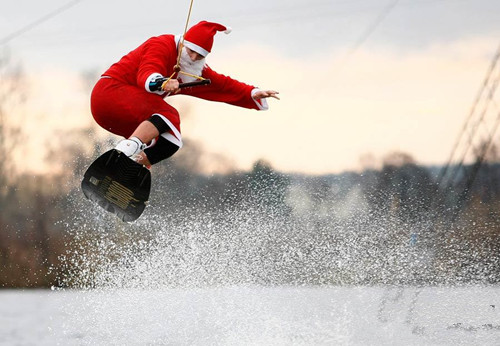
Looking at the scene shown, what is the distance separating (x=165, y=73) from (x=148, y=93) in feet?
0.81

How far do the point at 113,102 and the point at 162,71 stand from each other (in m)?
0.48

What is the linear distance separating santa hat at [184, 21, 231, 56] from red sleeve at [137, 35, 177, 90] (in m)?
0.15

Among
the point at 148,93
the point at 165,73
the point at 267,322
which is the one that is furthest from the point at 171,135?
the point at 267,322

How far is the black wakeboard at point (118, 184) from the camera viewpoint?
7098mm

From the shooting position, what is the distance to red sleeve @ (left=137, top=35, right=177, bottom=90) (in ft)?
22.9

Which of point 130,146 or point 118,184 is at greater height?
point 130,146

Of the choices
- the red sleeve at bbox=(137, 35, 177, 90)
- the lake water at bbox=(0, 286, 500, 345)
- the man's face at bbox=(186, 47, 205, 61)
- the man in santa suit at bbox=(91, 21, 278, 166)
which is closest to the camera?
the red sleeve at bbox=(137, 35, 177, 90)

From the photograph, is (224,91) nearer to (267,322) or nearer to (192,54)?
(192,54)

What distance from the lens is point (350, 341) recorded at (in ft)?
37.0

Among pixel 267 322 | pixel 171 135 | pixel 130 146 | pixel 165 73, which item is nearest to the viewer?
pixel 130 146

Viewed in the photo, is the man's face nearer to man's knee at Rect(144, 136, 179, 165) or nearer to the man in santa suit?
the man in santa suit

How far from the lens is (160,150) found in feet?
24.2

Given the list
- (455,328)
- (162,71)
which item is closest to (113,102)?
(162,71)

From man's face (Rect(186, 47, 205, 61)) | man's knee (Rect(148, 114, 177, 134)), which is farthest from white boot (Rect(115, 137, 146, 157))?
man's face (Rect(186, 47, 205, 61))
